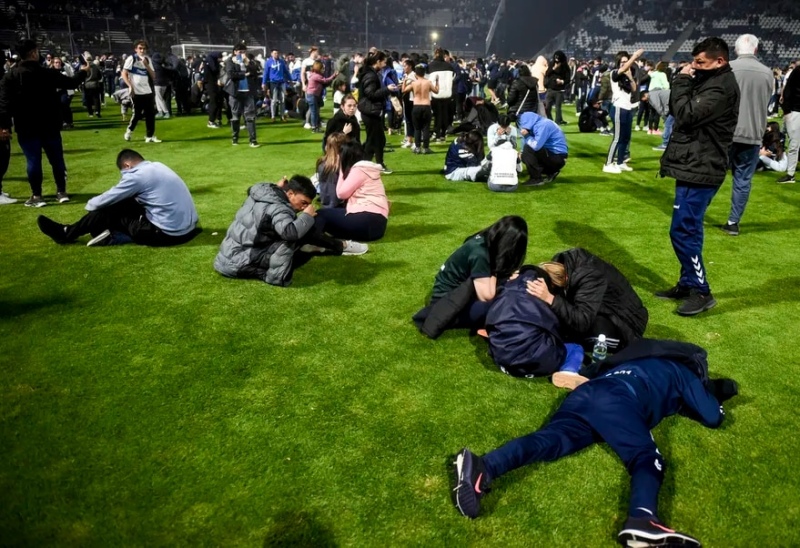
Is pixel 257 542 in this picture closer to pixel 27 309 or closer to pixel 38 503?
pixel 38 503

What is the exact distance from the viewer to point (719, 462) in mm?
3059

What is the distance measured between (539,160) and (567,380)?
20.5 ft

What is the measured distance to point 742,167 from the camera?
20.8ft

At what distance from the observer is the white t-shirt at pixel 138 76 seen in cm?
1143

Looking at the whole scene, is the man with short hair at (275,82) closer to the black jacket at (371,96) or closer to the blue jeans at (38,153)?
the black jacket at (371,96)

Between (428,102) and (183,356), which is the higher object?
(428,102)

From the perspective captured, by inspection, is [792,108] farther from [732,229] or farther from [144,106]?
[144,106]

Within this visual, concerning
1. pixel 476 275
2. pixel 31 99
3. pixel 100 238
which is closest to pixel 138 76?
pixel 31 99

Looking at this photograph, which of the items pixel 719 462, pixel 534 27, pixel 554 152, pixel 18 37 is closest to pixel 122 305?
pixel 719 462

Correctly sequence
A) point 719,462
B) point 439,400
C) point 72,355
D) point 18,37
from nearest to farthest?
point 719,462 < point 439,400 < point 72,355 < point 18,37

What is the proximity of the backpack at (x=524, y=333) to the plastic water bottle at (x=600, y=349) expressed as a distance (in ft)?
0.78

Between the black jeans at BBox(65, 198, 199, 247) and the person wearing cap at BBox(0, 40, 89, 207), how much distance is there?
1.75 m

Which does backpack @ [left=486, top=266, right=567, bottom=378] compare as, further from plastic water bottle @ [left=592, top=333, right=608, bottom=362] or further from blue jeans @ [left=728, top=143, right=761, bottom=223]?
blue jeans @ [left=728, top=143, right=761, bottom=223]

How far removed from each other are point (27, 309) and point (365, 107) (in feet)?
20.0
